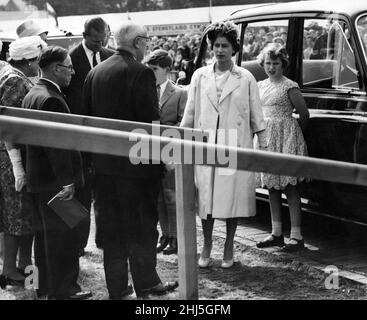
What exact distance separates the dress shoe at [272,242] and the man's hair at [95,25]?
228 cm

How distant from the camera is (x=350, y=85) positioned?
5488 millimetres

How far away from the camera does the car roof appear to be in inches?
216

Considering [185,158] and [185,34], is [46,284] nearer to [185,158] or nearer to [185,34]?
[185,158]

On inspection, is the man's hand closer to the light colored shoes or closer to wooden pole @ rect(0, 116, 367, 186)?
the light colored shoes

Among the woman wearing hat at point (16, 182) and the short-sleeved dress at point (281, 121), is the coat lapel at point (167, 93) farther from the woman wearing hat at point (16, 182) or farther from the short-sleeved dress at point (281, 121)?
the woman wearing hat at point (16, 182)

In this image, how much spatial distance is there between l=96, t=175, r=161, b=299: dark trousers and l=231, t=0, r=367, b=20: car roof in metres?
2.47

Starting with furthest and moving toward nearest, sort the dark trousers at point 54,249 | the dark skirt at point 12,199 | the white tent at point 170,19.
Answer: the white tent at point 170,19, the dark skirt at point 12,199, the dark trousers at point 54,249

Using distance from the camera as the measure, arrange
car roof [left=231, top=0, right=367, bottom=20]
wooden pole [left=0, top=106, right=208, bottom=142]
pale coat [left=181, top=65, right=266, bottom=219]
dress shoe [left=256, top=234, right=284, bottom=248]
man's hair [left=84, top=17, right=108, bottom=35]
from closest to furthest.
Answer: wooden pole [left=0, top=106, right=208, bottom=142], dress shoe [left=256, top=234, right=284, bottom=248], pale coat [left=181, top=65, right=266, bottom=219], car roof [left=231, top=0, right=367, bottom=20], man's hair [left=84, top=17, right=108, bottom=35]

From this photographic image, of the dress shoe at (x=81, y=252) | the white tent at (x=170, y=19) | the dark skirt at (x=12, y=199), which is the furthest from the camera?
the white tent at (x=170, y=19)

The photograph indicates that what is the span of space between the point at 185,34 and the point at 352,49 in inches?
671

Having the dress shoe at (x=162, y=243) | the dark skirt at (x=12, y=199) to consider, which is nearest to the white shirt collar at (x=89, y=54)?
the dark skirt at (x=12, y=199)

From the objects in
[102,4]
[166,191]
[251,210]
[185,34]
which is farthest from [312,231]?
[102,4]

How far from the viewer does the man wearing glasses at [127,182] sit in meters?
2.89

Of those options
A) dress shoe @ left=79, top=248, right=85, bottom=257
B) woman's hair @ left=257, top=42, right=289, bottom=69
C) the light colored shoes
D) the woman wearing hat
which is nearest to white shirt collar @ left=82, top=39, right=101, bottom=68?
the woman wearing hat
